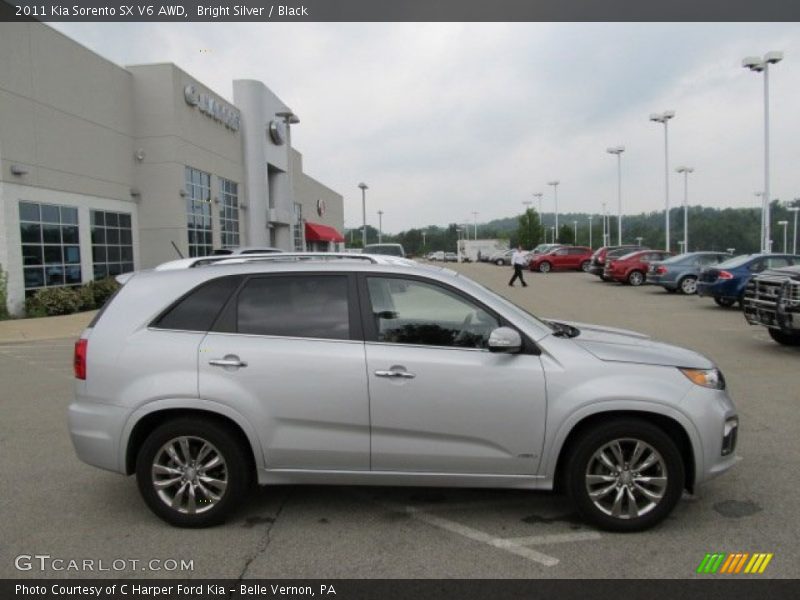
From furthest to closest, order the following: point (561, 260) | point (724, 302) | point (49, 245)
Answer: point (561, 260), point (49, 245), point (724, 302)

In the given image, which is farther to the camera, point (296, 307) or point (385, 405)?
point (296, 307)

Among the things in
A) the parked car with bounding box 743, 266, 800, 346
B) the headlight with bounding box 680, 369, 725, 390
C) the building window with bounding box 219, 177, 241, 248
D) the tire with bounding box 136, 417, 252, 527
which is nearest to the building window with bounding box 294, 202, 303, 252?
the building window with bounding box 219, 177, 241, 248

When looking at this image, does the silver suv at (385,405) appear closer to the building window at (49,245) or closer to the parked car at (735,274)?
the parked car at (735,274)

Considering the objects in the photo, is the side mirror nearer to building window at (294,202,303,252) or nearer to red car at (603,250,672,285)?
red car at (603,250,672,285)

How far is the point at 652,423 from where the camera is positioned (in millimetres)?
3885

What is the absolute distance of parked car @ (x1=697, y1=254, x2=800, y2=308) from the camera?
1619 centimetres

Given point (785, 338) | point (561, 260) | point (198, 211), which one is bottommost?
point (785, 338)

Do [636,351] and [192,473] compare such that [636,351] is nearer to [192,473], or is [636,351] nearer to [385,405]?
[385,405]

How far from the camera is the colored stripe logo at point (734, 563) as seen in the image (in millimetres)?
3420

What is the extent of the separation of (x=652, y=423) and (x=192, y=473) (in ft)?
9.54

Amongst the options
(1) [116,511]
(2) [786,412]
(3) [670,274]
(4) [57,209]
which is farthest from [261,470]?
(3) [670,274]

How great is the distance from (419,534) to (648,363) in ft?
5.86

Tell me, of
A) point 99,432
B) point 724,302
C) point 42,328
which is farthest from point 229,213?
point 99,432
